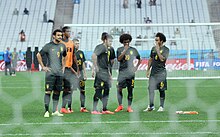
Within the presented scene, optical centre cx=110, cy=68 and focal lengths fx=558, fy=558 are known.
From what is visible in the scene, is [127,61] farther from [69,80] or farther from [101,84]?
[69,80]

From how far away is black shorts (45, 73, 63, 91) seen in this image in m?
7.20

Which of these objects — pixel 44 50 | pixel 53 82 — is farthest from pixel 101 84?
pixel 44 50

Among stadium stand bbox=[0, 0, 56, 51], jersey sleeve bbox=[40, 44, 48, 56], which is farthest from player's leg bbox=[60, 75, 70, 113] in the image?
stadium stand bbox=[0, 0, 56, 51]

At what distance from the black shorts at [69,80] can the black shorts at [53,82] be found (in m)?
0.46

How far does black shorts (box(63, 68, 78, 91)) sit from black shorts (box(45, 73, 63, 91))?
1.52 feet

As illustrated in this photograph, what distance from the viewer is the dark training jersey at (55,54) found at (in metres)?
7.16

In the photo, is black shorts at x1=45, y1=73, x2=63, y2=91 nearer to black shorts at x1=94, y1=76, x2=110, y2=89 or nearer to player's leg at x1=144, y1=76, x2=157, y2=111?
black shorts at x1=94, y1=76, x2=110, y2=89

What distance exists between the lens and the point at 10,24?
103ft

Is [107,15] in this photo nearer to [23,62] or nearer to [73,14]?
[73,14]

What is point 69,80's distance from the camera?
7.86 metres

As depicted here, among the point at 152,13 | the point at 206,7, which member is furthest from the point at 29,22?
the point at 206,7

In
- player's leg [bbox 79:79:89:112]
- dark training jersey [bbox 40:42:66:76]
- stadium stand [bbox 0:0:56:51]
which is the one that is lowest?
player's leg [bbox 79:79:89:112]

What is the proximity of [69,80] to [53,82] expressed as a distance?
2.02ft

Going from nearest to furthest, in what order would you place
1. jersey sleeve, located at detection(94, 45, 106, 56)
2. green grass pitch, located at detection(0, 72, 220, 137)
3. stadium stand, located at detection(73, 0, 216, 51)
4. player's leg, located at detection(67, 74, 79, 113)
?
green grass pitch, located at detection(0, 72, 220, 137), jersey sleeve, located at detection(94, 45, 106, 56), player's leg, located at detection(67, 74, 79, 113), stadium stand, located at detection(73, 0, 216, 51)
